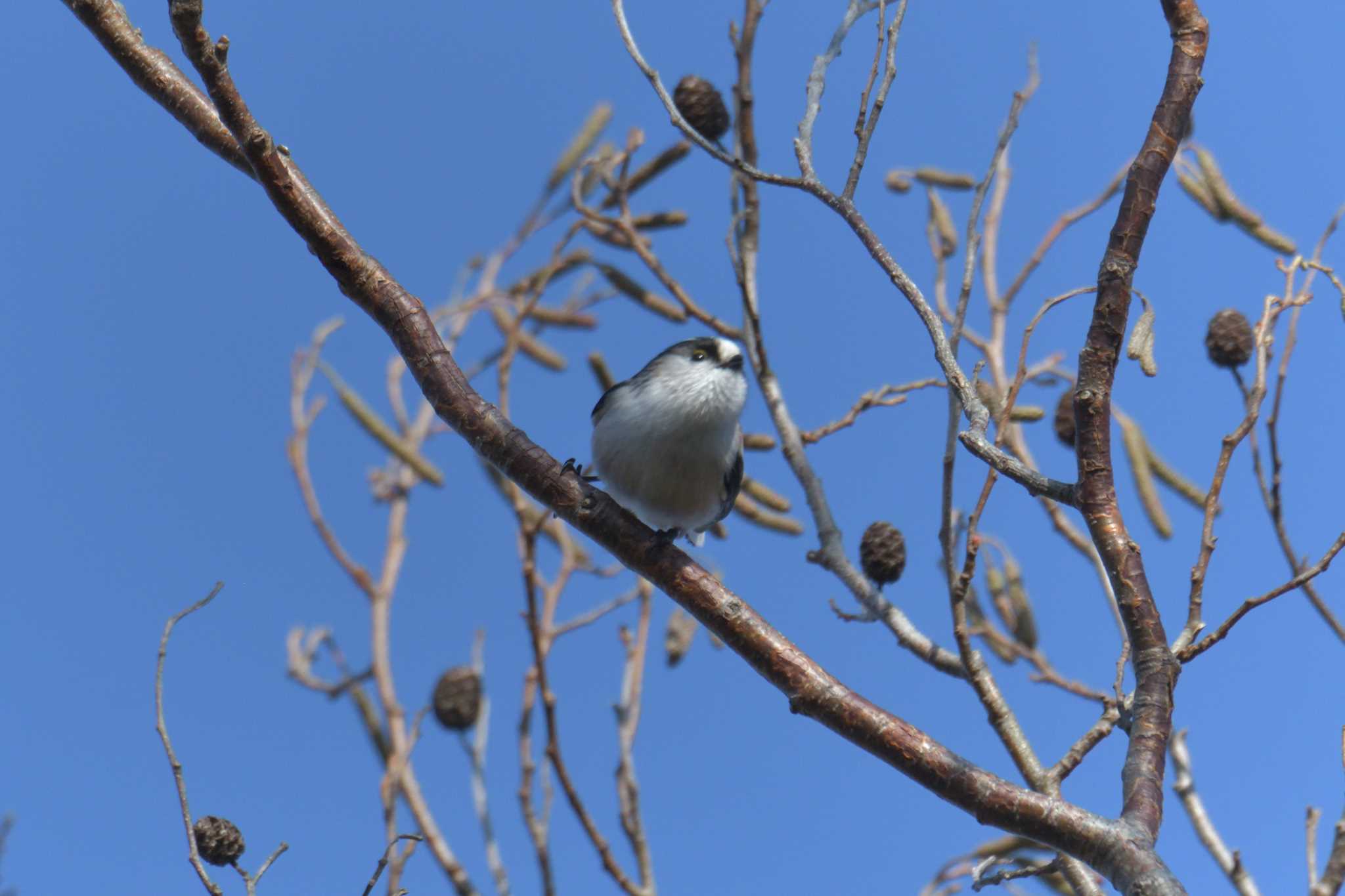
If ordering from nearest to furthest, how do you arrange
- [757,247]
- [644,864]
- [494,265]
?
[644,864]
[757,247]
[494,265]

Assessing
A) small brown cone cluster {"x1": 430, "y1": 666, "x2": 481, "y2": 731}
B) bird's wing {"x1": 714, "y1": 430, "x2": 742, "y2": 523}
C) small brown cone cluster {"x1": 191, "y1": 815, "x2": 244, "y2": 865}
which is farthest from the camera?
small brown cone cluster {"x1": 430, "y1": 666, "x2": 481, "y2": 731}

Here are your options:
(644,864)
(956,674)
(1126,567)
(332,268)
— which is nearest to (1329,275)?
(1126,567)

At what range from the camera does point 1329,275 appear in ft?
8.07

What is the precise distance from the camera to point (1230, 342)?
132 inches

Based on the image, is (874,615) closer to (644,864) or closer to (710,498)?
(710,498)

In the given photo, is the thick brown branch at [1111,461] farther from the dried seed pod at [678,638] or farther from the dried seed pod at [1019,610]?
the dried seed pod at [678,638]

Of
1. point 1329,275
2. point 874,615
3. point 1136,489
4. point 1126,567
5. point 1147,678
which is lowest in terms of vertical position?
point 1147,678

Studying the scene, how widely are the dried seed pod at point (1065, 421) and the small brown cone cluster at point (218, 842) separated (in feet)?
9.06

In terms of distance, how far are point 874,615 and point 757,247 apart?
4.24 ft

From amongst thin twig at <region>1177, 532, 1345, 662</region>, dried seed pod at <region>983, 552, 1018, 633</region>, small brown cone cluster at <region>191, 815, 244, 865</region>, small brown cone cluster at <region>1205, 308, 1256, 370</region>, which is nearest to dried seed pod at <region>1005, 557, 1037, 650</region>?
dried seed pod at <region>983, 552, 1018, 633</region>

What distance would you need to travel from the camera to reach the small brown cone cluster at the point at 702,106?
13.1 feet

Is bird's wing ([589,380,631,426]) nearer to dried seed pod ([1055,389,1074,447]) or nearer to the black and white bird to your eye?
the black and white bird

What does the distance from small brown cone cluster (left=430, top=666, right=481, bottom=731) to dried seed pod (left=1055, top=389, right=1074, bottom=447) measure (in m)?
2.33

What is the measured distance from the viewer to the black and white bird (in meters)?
3.53
